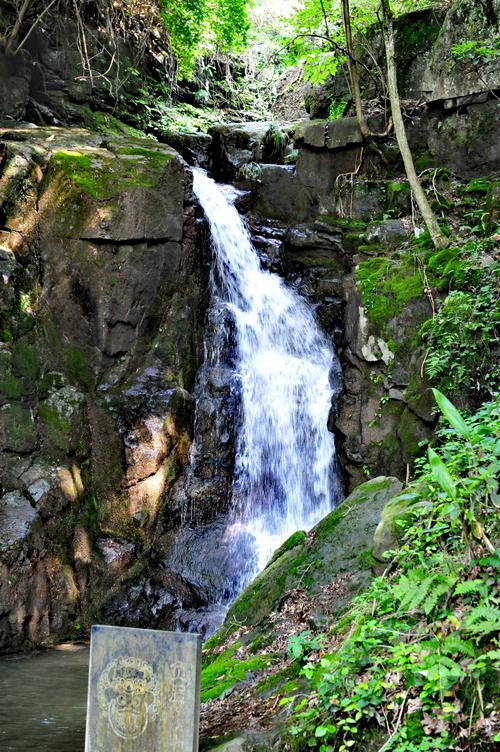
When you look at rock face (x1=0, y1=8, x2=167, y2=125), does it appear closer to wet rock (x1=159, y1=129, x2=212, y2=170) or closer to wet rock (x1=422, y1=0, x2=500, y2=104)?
wet rock (x1=159, y1=129, x2=212, y2=170)

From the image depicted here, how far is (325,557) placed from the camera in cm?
550

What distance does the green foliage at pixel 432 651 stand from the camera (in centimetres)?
307

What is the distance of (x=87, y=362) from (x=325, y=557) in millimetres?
5279

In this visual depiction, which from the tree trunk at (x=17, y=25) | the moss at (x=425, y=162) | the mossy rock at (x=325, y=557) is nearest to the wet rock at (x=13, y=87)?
the tree trunk at (x=17, y=25)

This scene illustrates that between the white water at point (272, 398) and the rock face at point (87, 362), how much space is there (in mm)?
973

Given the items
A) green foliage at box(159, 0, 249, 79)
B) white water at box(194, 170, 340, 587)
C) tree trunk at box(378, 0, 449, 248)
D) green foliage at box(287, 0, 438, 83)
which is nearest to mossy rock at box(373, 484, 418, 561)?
white water at box(194, 170, 340, 587)

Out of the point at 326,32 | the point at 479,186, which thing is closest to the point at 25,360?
the point at 479,186

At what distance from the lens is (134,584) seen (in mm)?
8781

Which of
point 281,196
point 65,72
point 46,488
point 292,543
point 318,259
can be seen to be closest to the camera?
point 292,543

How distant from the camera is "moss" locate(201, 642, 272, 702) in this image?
459cm

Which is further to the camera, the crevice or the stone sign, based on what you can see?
the crevice

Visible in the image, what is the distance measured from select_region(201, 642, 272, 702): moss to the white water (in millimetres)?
3949

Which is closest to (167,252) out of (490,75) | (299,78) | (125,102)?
(125,102)

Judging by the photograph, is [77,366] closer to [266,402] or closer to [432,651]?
[266,402]
